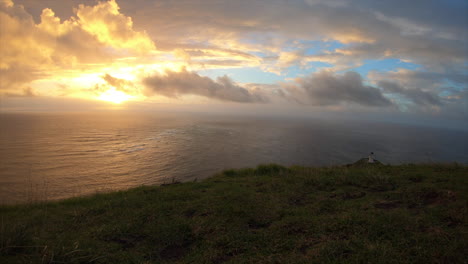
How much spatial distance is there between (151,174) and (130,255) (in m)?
27.4

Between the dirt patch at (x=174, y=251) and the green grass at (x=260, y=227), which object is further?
the dirt patch at (x=174, y=251)

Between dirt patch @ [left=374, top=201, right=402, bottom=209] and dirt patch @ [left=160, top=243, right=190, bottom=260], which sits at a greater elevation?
dirt patch @ [left=374, top=201, right=402, bottom=209]

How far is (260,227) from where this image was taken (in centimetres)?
633

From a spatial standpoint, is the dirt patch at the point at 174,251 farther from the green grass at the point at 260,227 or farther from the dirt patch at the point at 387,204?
→ the dirt patch at the point at 387,204

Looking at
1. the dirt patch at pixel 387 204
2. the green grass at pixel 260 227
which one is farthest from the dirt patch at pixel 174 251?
the dirt patch at pixel 387 204

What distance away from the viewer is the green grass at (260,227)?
4.62m

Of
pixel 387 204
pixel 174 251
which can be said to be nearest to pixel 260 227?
pixel 174 251

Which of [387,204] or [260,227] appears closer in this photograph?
[260,227]

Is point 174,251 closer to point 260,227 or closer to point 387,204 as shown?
point 260,227

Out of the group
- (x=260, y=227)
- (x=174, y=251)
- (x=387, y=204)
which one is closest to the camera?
(x=174, y=251)

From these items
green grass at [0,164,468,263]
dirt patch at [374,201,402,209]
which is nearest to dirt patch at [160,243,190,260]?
green grass at [0,164,468,263]

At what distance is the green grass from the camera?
4617 mm

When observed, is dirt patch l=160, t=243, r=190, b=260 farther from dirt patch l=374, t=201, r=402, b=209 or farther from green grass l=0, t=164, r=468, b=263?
dirt patch l=374, t=201, r=402, b=209

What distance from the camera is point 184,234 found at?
5.98 meters
